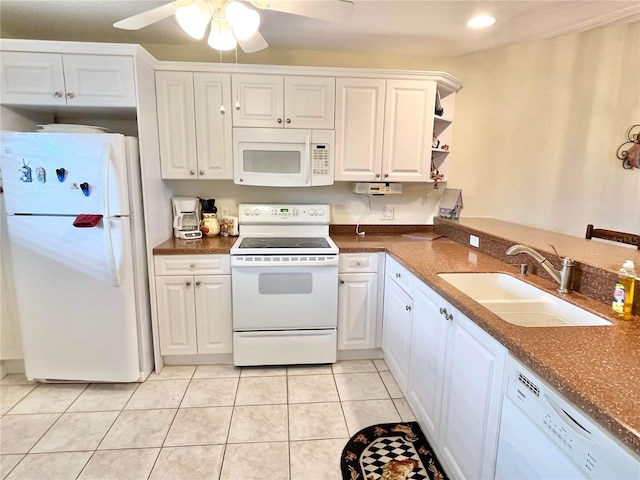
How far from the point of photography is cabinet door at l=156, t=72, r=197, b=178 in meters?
2.47

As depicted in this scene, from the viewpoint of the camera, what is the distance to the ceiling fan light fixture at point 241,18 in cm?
130

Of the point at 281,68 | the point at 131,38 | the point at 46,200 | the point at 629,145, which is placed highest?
the point at 131,38

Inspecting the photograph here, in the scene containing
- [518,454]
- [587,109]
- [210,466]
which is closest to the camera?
[518,454]

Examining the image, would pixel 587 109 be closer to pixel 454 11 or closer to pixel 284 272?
pixel 454 11

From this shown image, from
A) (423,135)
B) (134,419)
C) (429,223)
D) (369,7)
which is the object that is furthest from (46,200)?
(429,223)

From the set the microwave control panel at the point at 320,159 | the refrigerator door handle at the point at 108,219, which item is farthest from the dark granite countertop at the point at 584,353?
the refrigerator door handle at the point at 108,219

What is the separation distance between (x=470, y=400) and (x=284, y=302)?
1383 millimetres

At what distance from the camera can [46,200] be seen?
2.06 metres

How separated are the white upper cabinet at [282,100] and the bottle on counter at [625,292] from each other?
201 centimetres

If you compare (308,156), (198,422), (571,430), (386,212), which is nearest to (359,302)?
(386,212)

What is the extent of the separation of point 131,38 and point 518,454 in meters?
3.37

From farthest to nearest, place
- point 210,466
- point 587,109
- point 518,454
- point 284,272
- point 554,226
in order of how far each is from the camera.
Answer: point 554,226
point 587,109
point 284,272
point 210,466
point 518,454

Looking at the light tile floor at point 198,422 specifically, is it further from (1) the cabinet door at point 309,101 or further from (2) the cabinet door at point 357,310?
(1) the cabinet door at point 309,101

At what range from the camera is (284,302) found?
96.7 inches
